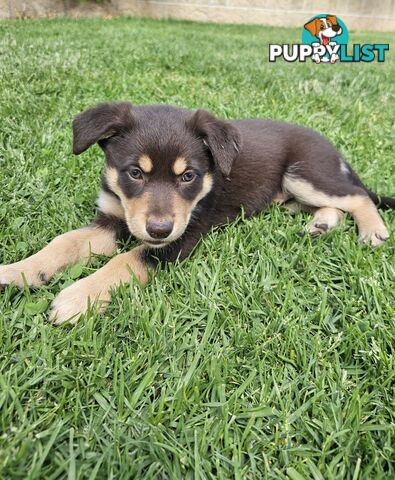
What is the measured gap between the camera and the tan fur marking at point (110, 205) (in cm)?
265

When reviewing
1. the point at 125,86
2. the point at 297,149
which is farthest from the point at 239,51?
the point at 297,149

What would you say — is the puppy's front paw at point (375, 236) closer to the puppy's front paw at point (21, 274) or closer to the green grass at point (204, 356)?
the green grass at point (204, 356)

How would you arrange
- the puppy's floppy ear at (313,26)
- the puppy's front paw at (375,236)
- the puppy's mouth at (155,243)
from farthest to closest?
1. the puppy's floppy ear at (313,26)
2. the puppy's front paw at (375,236)
3. the puppy's mouth at (155,243)

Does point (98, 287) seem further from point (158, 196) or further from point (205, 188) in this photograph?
point (205, 188)

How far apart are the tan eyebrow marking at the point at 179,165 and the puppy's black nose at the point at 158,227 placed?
0.34m

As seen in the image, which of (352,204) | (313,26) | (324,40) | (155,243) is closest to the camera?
(155,243)

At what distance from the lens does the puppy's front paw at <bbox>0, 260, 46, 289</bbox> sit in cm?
217

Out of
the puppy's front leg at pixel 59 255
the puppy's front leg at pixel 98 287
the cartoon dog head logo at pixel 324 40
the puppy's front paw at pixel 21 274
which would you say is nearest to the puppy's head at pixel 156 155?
the puppy's front leg at pixel 98 287

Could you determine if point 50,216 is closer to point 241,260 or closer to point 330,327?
point 241,260

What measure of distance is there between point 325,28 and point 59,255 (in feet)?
38.4

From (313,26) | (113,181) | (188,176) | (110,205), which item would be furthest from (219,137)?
(313,26)

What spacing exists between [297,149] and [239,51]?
5563 millimetres

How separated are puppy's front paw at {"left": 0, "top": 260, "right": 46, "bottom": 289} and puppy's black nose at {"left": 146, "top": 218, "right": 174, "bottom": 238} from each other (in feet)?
1.87

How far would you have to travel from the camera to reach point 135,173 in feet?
8.14
